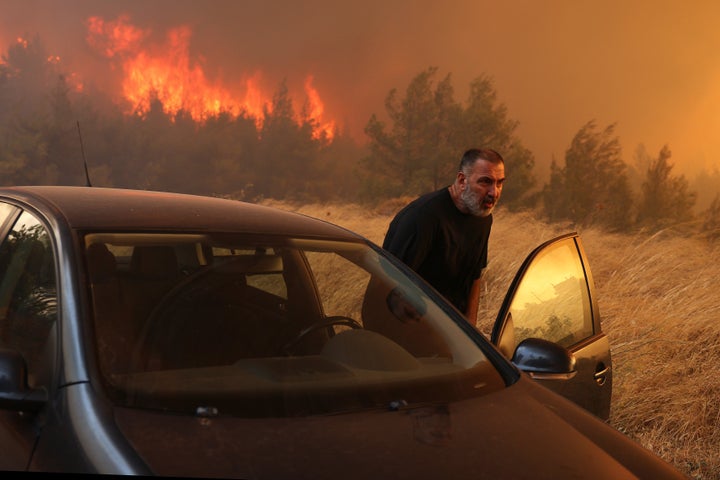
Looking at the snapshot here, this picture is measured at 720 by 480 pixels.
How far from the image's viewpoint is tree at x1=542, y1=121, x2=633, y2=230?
783 inches

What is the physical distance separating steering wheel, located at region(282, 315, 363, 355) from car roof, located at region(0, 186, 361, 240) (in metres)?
0.27

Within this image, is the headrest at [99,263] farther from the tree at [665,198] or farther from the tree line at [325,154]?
the tree at [665,198]

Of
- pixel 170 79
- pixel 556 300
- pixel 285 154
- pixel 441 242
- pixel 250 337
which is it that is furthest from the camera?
pixel 170 79

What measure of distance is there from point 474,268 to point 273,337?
2256 millimetres

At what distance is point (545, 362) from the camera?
2.47 m

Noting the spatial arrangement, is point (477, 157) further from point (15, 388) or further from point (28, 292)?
point (15, 388)

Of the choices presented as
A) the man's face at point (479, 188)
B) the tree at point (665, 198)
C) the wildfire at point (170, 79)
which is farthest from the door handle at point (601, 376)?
the wildfire at point (170, 79)

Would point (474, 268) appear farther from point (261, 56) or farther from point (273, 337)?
point (261, 56)

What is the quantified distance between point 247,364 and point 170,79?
6611 centimetres

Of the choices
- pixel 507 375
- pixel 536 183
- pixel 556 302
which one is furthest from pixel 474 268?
pixel 536 183

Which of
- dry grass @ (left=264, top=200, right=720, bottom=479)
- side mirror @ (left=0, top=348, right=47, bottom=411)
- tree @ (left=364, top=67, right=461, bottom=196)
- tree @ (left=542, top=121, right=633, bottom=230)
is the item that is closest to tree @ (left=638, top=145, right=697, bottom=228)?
tree @ (left=542, top=121, right=633, bottom=230)

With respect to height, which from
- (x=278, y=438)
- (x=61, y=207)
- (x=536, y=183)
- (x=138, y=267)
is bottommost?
(x=278, y=438)

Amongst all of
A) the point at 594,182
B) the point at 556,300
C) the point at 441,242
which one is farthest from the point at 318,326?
the point at 594,182

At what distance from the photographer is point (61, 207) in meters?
2.46
